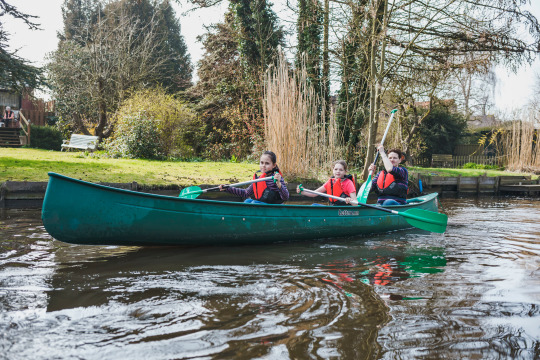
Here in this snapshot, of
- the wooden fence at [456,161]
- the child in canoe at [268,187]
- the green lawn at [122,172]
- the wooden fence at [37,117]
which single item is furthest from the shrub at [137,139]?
the wooden fence at [456,161]

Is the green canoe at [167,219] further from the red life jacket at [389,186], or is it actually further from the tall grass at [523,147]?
the tall grass at [523,147]

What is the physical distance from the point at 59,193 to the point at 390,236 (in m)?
4.28

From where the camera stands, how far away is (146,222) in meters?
4.29

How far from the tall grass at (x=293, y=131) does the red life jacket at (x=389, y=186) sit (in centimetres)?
276

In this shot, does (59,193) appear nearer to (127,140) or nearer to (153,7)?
(127,140)

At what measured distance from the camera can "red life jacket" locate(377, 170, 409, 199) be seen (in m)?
6.63

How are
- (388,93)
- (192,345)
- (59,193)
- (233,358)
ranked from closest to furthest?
(233,358) → (192,345) → (59,193) → (388,93)

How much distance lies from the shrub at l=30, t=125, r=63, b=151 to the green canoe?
50.2 feet

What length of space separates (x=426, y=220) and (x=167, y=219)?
338 centimetres

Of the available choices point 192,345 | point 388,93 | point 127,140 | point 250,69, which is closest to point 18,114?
point 127,140

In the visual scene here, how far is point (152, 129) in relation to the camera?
12.4 m

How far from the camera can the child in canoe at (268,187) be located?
5.51 metres

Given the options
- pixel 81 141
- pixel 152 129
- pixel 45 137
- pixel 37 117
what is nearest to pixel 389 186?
pixel 152 129

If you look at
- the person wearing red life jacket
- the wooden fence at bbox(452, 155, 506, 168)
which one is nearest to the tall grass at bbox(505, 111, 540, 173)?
the wooden fence at bbox(452, 155, 506, 168)
